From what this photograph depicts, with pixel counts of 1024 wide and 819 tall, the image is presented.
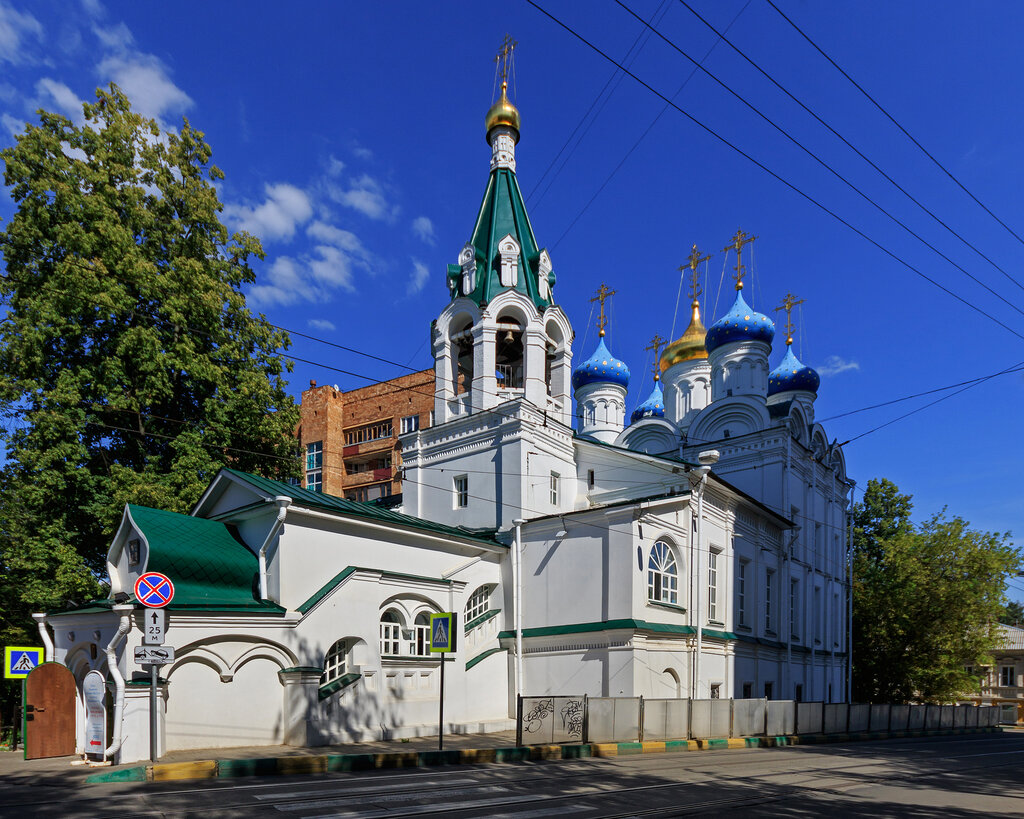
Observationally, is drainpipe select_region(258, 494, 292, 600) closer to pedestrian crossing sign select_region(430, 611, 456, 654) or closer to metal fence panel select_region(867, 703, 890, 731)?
pedestrian crossing sign select_region(430, 611, 456, 654)

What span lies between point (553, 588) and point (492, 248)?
10439 millimetres

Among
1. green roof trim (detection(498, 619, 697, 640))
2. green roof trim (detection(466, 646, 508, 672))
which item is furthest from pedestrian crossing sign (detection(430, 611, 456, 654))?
green roof trim (detection(498, 619, 697, 640))

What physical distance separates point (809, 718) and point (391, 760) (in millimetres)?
13700

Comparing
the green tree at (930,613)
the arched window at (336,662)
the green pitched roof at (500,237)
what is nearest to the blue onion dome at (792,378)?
the green tree at (930,613)

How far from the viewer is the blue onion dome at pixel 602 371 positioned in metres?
42.2

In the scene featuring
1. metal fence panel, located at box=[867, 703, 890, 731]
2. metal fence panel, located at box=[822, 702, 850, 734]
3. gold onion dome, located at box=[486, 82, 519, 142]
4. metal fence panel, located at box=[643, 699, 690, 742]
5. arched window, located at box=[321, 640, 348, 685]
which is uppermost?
gold onion dome, located at box=[486, 82, 519, 142]

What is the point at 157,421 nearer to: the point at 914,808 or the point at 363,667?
the point at 363,667

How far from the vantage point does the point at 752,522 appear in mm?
25500

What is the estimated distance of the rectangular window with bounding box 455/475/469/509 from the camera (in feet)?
75.9

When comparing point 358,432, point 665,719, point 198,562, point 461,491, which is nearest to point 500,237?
point 461,491

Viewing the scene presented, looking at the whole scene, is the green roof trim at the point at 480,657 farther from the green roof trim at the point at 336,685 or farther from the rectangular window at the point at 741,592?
the rectangular window at the point at 741,592

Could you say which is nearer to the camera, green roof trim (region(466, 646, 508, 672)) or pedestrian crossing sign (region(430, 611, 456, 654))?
pedestrian crossing sign (region(430, 611, 456, 654))

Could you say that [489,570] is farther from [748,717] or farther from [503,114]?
[503,114]

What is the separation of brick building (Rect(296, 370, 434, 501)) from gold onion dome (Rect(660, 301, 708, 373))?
42.3 feet
